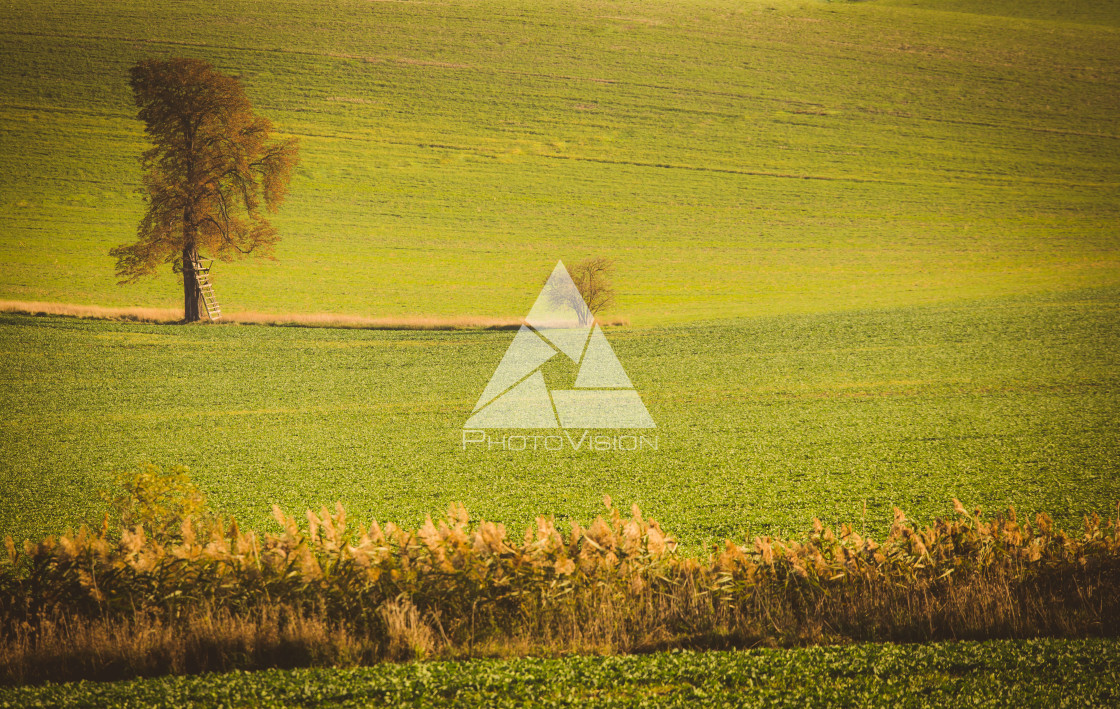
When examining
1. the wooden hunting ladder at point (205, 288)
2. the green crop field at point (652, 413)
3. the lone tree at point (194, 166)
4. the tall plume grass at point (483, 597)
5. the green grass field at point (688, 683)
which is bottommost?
the green grass field at point (688, 683)

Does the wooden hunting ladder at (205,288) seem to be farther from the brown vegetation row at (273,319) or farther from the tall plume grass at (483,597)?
the tall plume grass at (483,597)

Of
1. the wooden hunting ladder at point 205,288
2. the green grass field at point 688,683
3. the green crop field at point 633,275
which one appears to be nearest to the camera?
the green grass field at point 688,683

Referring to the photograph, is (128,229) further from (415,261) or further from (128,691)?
(128,691)

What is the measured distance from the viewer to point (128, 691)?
6.80 metres

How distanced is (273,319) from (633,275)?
94.6 ft

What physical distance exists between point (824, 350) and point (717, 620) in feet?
91.7

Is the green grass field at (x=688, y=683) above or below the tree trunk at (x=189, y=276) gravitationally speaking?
below

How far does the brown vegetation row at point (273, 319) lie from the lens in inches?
1474

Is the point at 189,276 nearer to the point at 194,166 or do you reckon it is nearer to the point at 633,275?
the point at 194,166

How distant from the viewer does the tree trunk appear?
38344 mm

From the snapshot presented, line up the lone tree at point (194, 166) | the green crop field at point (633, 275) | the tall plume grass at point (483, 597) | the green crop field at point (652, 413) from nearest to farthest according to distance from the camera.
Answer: the tall plume grass at point (483, 597), the green crop field at point (633, 275), the green crop field at point (652, 413), the lone tree at point (194, 166)

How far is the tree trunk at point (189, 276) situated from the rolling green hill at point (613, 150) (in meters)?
8.62

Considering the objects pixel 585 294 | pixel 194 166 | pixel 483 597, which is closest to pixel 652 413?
pixel 483 597

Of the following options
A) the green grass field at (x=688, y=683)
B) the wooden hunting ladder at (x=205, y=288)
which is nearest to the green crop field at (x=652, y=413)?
the wooden hunting ladder at (x=205, y=288)
